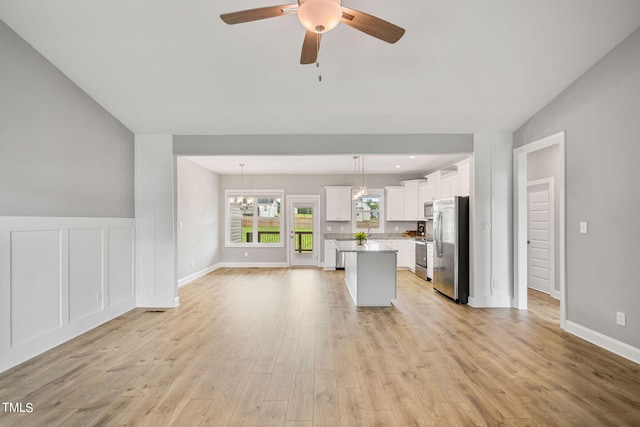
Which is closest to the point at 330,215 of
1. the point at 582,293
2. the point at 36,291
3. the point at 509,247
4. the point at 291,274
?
the point at 291,274

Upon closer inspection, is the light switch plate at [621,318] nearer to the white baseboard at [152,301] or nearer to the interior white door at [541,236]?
the interior white door at [541,236]

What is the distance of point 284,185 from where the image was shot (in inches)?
340

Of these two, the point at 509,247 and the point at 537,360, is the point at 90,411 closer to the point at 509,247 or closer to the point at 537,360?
the point at 537,360

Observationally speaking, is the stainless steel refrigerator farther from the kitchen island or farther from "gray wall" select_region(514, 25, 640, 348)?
"gray wall" select_region(514, 25, 640, 348)

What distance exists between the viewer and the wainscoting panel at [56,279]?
2.81 m

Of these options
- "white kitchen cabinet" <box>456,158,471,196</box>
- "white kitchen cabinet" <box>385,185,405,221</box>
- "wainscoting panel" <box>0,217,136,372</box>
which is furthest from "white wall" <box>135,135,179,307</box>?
"white kitchen cabinet" <box>385,185,405,221</box>

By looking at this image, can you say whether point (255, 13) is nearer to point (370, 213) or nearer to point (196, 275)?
point (196, 275)

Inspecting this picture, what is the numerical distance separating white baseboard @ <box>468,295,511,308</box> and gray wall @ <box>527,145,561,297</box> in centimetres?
130

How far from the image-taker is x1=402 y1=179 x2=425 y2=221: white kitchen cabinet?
818cm

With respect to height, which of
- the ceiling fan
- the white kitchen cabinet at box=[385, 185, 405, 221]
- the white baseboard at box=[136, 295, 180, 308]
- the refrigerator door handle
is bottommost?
the white baseboard at box=[136, 295, 180, 308]

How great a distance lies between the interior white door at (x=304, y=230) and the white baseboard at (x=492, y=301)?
4.65m

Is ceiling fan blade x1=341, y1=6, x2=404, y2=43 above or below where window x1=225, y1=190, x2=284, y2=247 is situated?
above

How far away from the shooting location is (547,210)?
5.54 m

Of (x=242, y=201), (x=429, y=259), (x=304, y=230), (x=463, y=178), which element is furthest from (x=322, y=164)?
(x=429, y=259)
